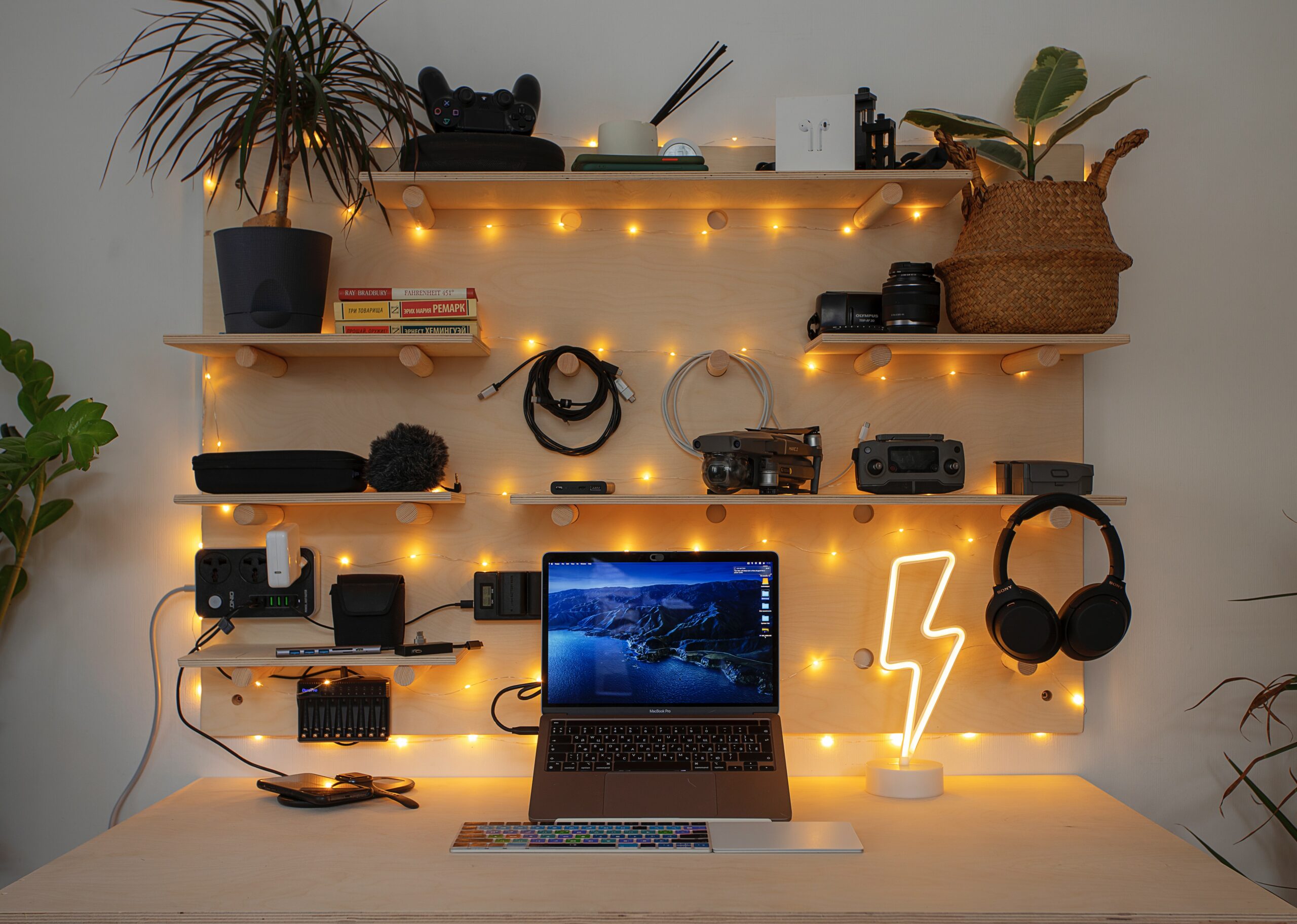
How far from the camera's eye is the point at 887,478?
1.59 meters

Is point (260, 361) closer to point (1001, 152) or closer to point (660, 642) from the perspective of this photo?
point (660, 642)

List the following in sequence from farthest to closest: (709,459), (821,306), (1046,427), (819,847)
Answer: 1. (1046,427)
2. (821,306)
3. (709,459)
4. (819,847)

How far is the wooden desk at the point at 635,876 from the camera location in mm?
1163

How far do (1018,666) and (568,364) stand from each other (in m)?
1.18

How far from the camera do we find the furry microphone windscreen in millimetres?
1614

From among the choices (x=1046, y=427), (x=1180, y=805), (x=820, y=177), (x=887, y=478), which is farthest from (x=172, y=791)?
(x=1180, y=805)

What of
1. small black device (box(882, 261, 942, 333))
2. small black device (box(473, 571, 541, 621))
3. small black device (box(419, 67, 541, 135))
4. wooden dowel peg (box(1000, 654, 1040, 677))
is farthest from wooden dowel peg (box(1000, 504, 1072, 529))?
small black device (box(419, 67, 541, 135))

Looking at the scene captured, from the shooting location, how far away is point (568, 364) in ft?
5.71

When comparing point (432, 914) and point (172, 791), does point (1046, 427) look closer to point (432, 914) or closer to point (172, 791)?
point (432, 914)

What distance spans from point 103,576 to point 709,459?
1.40 meters

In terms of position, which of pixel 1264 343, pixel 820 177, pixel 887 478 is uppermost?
pixel 820 177

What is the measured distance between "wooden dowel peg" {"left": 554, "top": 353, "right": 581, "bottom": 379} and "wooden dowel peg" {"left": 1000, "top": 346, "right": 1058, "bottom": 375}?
0.94 meters

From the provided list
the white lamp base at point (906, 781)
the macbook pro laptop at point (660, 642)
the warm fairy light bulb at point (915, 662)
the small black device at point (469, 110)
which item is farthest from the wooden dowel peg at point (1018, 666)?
the small black device at point (469, 110)

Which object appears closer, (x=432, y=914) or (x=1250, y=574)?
(x=432, y=914)
